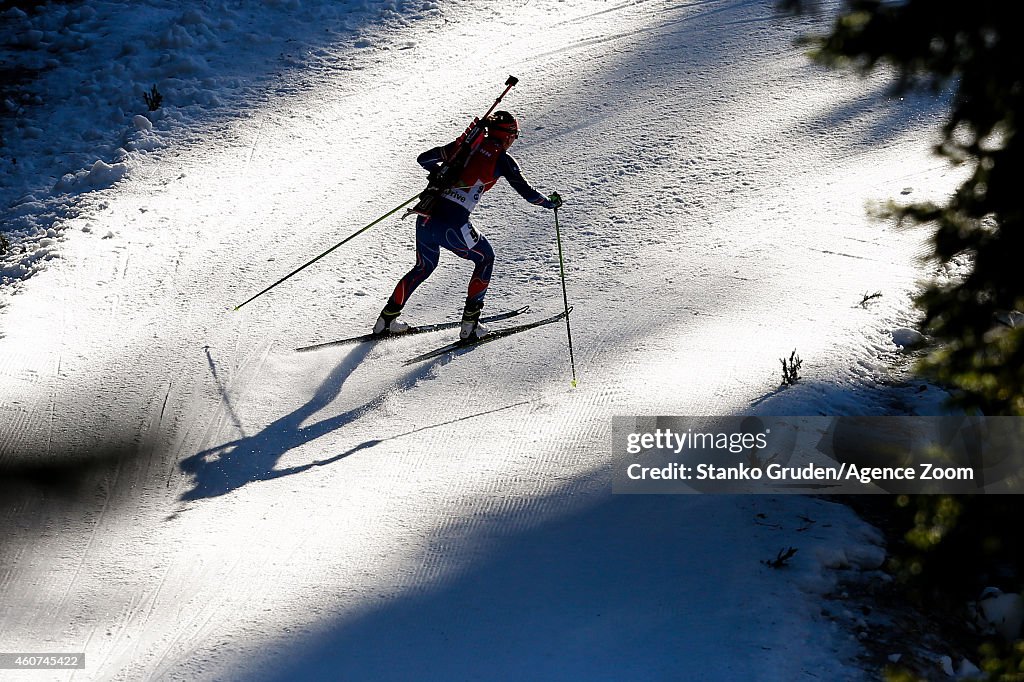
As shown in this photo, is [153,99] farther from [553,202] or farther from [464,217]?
[553,202]

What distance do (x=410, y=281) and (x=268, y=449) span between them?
2.38 m

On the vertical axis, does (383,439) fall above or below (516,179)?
below

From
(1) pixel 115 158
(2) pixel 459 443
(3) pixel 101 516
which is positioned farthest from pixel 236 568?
(1) pixel 115 158

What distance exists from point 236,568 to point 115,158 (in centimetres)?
818

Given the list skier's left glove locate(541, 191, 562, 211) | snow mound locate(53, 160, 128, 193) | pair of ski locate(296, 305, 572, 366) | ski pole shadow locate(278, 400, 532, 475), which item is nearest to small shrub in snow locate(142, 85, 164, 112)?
snow mound locate(53, 160, 128, 193)

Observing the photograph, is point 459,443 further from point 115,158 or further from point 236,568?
point 115,158

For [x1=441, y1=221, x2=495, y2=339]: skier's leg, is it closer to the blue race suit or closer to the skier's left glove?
the blue race suit

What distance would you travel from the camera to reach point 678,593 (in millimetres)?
5594

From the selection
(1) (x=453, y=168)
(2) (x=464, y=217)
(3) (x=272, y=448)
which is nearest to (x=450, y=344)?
(2) (x=464, y=217)

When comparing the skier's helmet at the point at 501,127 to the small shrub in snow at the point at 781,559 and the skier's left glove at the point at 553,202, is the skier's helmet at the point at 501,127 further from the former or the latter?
the small shrub in snow at the point at 781,559

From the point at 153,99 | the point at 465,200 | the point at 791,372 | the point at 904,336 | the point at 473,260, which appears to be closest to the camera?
the point at 791,372

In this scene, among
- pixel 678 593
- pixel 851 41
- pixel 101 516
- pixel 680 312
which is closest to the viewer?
pixel 851 41

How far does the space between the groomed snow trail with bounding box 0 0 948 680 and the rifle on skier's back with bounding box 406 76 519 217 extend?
4.96 ft

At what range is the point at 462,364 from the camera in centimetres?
884
